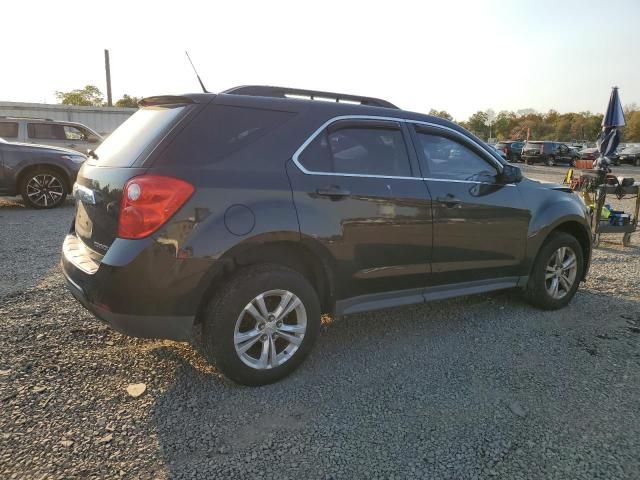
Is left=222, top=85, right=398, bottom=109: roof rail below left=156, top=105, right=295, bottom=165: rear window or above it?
above

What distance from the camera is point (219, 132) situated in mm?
2891

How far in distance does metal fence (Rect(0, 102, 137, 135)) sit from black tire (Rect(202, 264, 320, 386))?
21.4m

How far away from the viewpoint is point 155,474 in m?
2.25

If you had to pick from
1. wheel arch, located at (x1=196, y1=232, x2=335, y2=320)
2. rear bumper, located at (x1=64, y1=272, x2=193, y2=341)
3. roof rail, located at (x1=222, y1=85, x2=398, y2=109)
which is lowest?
rear bumper, located at (x1=64, y1=272, x2=193, y2=341)

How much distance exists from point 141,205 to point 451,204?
7.41 ft

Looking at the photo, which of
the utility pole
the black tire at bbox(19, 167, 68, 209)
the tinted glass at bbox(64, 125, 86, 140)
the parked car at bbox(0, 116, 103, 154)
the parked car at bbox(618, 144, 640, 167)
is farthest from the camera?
the parked car at bbox(618, 144, 640, 167)

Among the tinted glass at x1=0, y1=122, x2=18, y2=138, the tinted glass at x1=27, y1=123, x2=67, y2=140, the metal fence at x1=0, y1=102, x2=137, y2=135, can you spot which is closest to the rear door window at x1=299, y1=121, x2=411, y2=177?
the tinted glass at x1=0, y1=122, x2=18, y2=138

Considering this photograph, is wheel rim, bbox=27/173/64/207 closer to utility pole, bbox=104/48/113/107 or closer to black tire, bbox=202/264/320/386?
black tire, bbox=202/264/320/386

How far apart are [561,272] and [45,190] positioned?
8.95 meters

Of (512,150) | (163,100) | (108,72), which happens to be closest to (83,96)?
(108,72)

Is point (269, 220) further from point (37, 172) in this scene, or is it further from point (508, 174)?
point (37, 172)

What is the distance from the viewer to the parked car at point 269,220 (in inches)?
105

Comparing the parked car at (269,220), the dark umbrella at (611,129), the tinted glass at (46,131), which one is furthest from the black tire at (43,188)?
the dark umbrella at (611,129)

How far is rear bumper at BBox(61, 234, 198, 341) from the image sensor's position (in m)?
2.63
